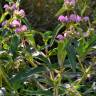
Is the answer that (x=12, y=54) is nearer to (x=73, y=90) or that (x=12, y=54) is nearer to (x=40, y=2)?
(x=73, y=90)

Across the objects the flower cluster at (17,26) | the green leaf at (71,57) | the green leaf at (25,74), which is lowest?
the green leaf at (25,74)

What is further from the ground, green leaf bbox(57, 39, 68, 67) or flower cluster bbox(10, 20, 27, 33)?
flower cluster bbox(10, 20, 27, 33)

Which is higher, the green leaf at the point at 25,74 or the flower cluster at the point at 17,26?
the flower cluster at the point at 17,26

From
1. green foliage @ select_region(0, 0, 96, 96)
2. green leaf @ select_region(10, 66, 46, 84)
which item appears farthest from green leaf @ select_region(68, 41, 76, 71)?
green leaf @ select_region(10, 66, 46, 84)

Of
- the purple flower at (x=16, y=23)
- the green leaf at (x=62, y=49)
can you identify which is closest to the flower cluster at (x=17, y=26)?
the purple flower at (x=16, y=23)

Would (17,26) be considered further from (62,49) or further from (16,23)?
(62,49)

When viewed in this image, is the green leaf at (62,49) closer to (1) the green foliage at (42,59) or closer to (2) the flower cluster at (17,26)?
(1) the green foliage at (42,59)

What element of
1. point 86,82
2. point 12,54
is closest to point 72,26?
point 12,54

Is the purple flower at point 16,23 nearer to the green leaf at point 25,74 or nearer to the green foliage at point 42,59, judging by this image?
the green foliage at point 42,59

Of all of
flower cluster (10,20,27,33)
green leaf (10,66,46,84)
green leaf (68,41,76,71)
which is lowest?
green leaf (10,66,46,84)

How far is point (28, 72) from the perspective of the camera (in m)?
1.39

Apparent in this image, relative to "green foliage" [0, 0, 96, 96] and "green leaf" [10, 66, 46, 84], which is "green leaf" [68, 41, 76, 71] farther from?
"green leaf" [10, 66, 46, 84]

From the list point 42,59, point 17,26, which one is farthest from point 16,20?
point 42,59

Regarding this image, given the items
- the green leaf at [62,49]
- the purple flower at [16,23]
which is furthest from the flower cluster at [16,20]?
the green leaf at [62,49]
